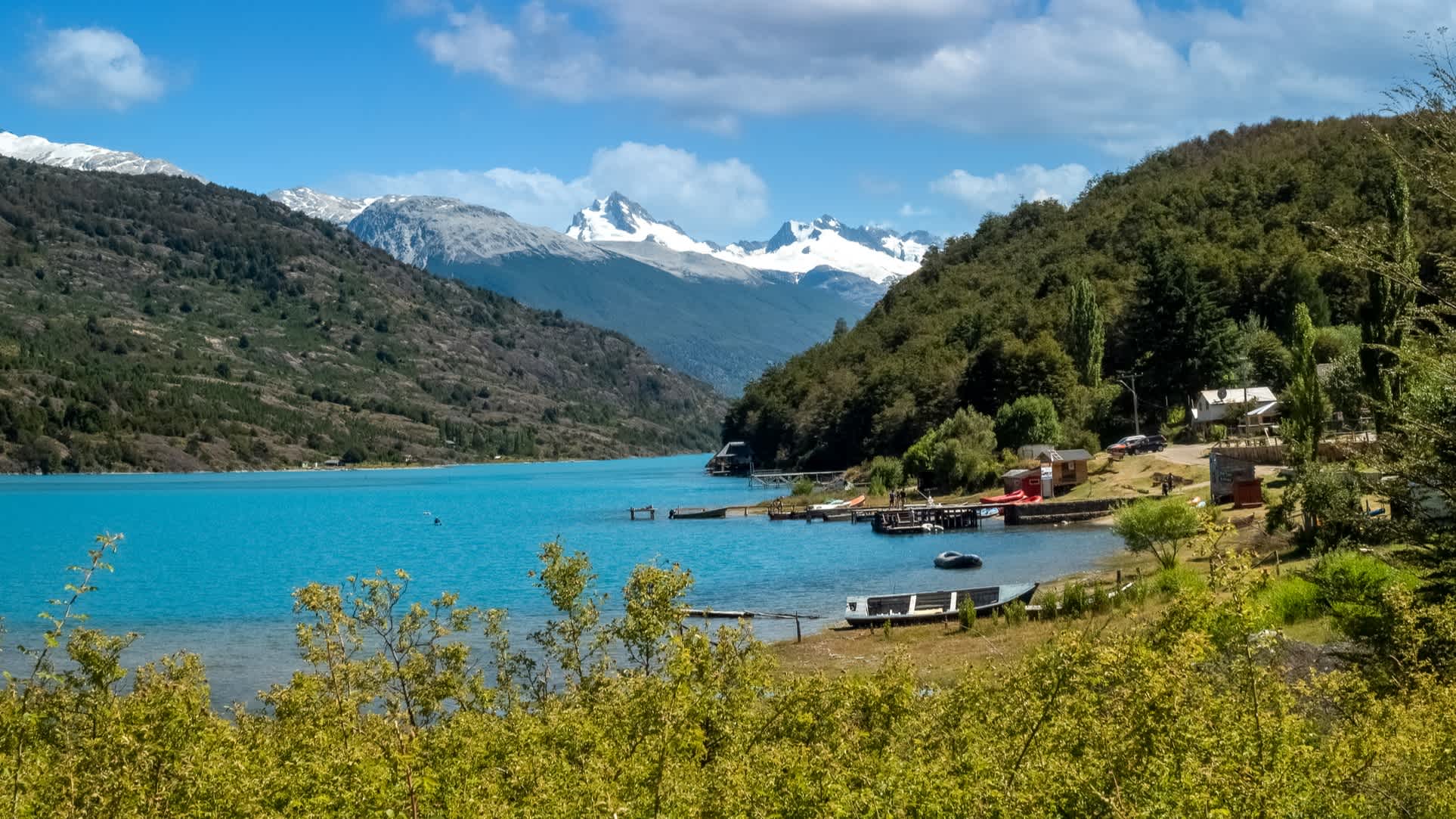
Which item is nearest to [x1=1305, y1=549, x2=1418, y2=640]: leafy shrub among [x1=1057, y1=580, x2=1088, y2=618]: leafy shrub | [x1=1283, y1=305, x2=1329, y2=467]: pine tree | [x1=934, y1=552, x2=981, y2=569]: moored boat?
[x1=1057, y1=580, x2=1088, y2=618]: leafy shrub

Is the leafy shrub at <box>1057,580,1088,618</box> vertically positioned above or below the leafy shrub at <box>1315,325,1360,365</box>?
below

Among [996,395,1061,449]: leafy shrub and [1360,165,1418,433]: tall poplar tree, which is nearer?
[1360,165,1418,433]: tall poplar tree

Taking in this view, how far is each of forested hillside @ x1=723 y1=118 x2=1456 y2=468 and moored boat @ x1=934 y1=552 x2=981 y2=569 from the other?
27460mm

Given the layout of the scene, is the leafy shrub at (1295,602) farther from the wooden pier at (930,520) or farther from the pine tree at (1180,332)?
the pine tree at (1180,332)

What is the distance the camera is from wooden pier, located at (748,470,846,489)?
440ft

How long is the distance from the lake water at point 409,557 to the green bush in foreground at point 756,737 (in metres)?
19.1

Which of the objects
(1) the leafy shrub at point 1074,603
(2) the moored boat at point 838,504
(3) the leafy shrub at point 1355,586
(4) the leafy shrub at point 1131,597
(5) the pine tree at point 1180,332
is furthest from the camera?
(5) the pine tree at point 1180,332

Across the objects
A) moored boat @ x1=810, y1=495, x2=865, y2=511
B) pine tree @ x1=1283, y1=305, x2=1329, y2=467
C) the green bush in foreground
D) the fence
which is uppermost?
pine tree @ x1=1283, y1=305, x2=1329, y2=467

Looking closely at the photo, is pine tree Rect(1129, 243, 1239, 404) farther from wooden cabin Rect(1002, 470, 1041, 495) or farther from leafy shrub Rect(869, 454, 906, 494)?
leafy shrub Rect(869, 454, 906, 494)

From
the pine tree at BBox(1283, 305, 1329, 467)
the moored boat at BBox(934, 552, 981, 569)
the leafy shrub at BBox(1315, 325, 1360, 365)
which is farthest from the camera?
the leafy shrub at BBox(1315, 325, 1360, 365)

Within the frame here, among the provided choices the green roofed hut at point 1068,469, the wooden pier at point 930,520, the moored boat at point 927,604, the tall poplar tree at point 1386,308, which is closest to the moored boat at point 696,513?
the wooden pier at point 930,520

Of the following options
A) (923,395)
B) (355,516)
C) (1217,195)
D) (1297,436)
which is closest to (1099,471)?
(1297,436)

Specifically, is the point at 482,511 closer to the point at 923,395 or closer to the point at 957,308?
the point at 923,395

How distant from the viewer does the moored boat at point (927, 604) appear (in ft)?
147
